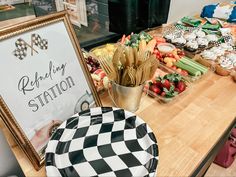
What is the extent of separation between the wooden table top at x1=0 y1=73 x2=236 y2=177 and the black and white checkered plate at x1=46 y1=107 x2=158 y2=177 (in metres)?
0.08

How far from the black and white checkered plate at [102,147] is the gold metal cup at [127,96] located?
0.08 m

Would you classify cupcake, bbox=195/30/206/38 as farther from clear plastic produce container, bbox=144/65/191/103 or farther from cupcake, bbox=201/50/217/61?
clear plastic produce container, bbox=144/65/191/103

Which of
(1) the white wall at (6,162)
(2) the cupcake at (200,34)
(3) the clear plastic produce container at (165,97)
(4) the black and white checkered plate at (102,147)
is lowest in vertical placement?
(1) the white wall at (6,162)

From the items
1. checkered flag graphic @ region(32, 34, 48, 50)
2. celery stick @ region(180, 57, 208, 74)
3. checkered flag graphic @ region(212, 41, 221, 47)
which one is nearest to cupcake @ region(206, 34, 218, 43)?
checkered flag graphic @ region(212, 41, 221, 47)

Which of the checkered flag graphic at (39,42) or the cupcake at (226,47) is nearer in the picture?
the checkered flag graphic at (39,42)

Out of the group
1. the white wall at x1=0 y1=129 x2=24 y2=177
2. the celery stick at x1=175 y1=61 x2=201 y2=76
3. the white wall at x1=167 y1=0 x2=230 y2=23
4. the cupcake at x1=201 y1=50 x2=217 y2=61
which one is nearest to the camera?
the white wall at x1=0 y1=129 x2=24 y2=177

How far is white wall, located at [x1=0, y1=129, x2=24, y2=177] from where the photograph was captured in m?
0.83

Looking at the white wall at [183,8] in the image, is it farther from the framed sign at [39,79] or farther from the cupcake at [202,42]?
the framed sign at [39,79]

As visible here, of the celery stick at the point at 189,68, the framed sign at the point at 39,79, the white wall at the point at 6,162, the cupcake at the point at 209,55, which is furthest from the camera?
the cupcake at the point at 209,55

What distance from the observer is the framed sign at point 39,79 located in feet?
1.74

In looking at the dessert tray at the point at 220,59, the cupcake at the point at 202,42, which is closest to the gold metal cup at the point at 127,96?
the dessert tray at the point at 220,59

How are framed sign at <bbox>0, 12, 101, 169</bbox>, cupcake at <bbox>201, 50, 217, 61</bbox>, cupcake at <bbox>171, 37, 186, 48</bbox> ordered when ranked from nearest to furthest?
framed sign at <bbox>0, 12, 101, 169</bbox>
cupcake at <bbox>201, 50, 217, 61</bbox>
cupcake at <bbox>171, 37, 186, 48</bbox>

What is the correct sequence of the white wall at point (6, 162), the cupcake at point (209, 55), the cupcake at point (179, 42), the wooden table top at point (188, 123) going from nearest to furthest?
the wooden table top at point (188, 123) < the white wall at point (6, 162) < the cupcake at point (209, 55) < the cupcake at point (179, 42)

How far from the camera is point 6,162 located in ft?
2.83
